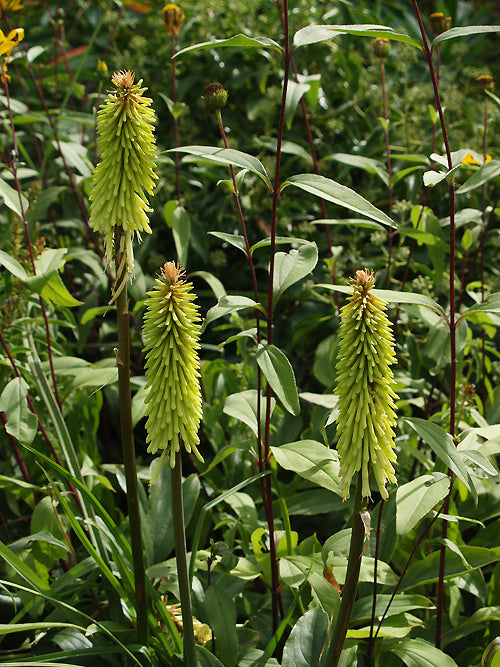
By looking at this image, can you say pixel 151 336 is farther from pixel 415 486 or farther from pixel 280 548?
pixel 280 548

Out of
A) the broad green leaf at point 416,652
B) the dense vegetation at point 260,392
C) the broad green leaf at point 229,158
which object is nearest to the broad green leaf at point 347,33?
the dense vegetation at point 260,392

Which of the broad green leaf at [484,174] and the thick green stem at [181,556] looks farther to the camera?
the broad green leaf at [484,174]

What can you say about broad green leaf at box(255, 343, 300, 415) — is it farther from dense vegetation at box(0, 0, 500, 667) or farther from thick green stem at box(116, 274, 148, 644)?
thick green stem at box(116, 274, 148, 644)

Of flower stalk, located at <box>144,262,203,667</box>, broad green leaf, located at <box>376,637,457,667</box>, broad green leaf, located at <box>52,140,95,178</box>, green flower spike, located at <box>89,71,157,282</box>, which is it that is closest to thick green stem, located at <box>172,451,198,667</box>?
flower stalk, located at <box>144,262,203,667</box>

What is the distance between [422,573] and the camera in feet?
5.18

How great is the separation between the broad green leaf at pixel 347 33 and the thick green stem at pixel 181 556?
824 mm

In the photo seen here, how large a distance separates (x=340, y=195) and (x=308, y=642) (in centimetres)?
88

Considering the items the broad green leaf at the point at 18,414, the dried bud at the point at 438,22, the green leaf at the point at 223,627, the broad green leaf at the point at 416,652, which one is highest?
the dried bud at the point at 438,22

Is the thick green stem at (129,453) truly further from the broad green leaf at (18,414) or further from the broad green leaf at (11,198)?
the broad green leaf at (11,198)

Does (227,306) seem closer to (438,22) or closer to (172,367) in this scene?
(172,367)

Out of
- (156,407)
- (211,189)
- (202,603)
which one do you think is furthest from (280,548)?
(211,189)

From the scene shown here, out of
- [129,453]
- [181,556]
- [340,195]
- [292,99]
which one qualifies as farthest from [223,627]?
[292,99]

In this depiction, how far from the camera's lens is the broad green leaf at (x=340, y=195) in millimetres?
1090

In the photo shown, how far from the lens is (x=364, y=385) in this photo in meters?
0.97
